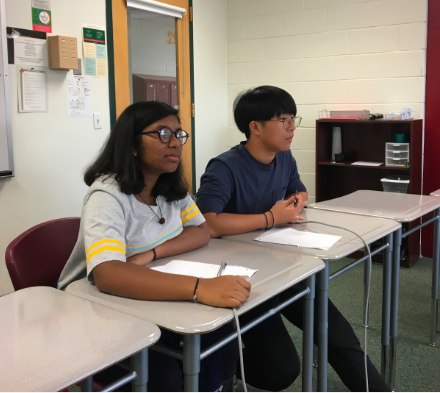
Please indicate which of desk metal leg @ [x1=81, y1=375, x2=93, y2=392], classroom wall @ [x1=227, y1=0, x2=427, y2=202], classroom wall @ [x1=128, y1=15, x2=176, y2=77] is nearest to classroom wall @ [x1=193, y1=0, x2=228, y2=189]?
classroom wall @ [x1=227, y1=0, x2=427, y2=202]

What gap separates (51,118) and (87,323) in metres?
2.42

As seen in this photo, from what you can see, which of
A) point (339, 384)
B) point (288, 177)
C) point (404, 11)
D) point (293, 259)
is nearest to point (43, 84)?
point (288, 177)

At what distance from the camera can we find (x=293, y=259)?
1611 mm

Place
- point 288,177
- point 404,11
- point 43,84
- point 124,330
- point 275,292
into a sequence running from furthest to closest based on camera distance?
point 404,11 < point 43,84 < point 288,177 < point 275,292 < point 124,330

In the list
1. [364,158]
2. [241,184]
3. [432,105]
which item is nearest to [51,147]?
[241,184]

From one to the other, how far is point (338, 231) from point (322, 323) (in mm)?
429

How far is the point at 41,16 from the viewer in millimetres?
3117

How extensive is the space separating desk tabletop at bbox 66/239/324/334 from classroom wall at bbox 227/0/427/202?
2.73 m

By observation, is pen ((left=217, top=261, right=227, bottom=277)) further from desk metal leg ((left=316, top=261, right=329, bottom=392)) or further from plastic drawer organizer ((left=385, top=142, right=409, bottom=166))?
plastic drawer organizer ((left=385, top=142, right=409, bottom=166))

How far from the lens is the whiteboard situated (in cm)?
287

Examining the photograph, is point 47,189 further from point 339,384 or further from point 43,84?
point 339,384

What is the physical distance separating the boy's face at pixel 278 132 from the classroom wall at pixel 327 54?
2155mm

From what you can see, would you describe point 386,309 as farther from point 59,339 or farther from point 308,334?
point 59,339

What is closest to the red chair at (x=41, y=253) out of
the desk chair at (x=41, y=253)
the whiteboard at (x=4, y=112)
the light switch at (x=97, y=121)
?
the desk chair at (x=41, y=253)
